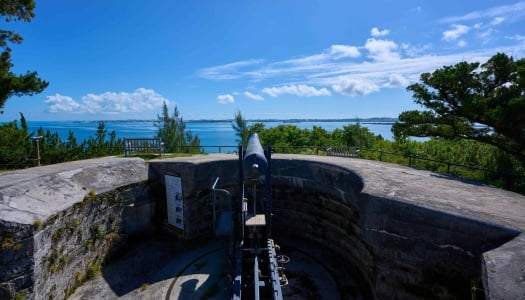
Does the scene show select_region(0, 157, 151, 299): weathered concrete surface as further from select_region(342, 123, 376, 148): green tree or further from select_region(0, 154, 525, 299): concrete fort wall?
select_region(342, 123, 376, 148): green tree

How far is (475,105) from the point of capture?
29.4ft

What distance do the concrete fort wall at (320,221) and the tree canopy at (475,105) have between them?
3041mm

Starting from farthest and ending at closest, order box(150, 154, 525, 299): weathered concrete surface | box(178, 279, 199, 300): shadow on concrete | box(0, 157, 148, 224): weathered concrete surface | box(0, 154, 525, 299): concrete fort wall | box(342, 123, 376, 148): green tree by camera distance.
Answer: box(342, 123, 376, 148): green tree < box(178, 279, 199, 300): shadow on concrete < box(0, 157, 148, 224): weathered concrete surface < box(0, 154, 525, 299): concrete fort wall < box(150, 154, 525, 299): weathered concrete surface

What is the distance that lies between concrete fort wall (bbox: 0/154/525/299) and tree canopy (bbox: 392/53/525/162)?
304 cm

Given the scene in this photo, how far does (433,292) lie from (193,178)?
742 cm

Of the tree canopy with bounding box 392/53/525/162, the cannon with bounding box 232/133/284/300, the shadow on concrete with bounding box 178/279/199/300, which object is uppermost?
the tree canopy with bounding box 392/53/525/162

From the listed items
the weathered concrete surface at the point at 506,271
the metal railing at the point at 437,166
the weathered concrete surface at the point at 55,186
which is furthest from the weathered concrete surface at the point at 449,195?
the weathered concrete surface at the point at 55,186

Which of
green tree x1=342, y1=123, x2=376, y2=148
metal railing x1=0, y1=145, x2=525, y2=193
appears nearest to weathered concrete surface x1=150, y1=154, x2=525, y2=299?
metal railing x1=0, y1=145, x2=525, y2=193

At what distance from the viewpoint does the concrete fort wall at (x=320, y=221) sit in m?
4.55

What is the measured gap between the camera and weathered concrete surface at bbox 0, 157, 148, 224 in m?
5.74

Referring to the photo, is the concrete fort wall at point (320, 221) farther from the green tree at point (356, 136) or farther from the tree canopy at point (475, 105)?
the green tree at point (356, 136)

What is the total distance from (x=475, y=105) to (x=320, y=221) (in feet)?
21.0

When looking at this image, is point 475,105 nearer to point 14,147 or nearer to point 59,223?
point 59,223

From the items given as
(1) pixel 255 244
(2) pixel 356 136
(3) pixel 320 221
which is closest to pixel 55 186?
(1) pixel 255 244
